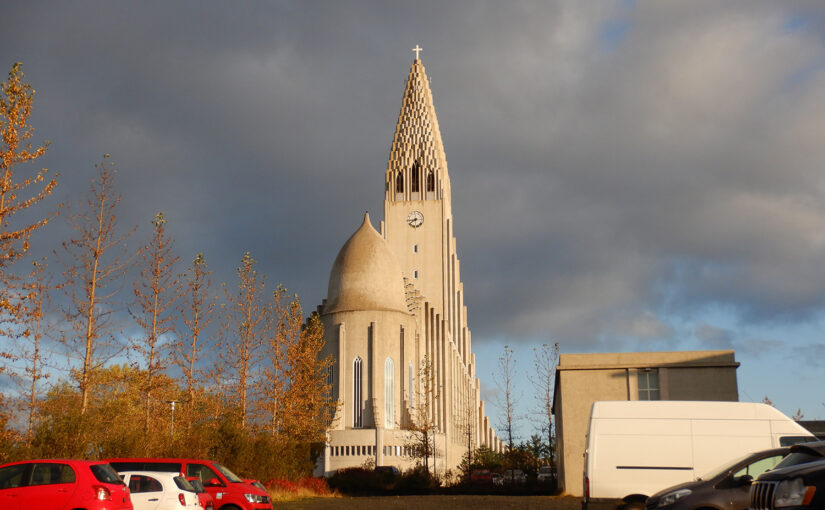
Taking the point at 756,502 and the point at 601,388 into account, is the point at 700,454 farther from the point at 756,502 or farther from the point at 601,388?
the point at 601,388

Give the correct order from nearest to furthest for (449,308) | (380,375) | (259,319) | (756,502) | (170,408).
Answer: (756,502) → (170,408) → (259,319) → (380,375) → (449,308)

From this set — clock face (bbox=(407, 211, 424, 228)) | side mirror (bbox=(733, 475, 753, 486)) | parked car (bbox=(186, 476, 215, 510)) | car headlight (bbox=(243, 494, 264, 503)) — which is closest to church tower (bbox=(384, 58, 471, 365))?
clock face (bbox=(407, 211, 424, 228))

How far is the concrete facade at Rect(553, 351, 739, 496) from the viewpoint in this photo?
33000 millimetres

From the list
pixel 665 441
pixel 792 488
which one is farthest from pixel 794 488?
pixel 665 441

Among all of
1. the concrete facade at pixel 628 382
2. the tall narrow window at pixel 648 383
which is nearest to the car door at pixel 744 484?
the concrete facade at pixel 628 382

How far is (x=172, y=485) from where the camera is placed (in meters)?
16.5

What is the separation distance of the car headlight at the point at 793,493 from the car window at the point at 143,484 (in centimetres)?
1229

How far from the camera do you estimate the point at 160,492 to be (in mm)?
16453

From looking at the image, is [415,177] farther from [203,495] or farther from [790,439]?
[790,439]

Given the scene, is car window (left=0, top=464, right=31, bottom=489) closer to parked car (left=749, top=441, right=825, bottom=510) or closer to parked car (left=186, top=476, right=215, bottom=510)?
parked car (left=186, top=476, right=215, bottom=510)

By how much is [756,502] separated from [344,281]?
57.6m

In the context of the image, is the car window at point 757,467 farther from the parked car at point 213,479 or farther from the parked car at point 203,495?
the parked car at point 203,495

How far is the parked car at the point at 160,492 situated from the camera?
643 inches

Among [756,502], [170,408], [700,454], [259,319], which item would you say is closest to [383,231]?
[259,319]
